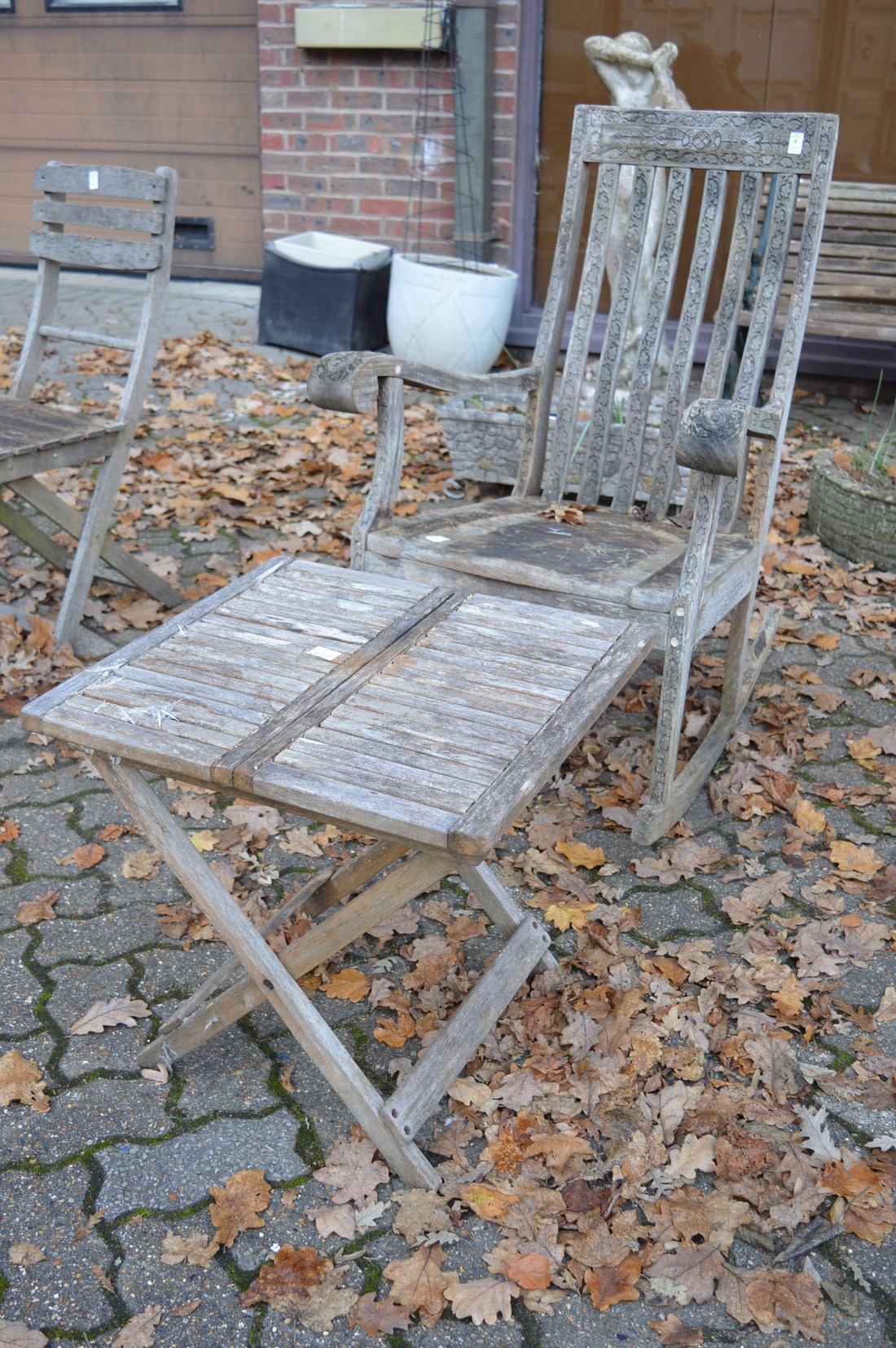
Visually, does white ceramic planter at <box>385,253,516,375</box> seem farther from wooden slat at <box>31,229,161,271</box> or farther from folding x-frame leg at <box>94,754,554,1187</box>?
folding x-frame leg at <box>94,754,554,1187</box>

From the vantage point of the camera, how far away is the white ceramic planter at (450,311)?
561cm

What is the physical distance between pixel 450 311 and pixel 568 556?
3.25 metres

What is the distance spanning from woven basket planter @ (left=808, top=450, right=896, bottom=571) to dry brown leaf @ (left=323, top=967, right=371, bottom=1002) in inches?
101

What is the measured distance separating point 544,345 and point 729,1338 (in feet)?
7.77

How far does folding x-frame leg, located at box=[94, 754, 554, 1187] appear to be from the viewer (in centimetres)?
178

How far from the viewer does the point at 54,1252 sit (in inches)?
68.3

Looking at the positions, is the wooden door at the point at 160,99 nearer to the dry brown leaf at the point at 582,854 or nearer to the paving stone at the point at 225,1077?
the dry brown leaf at the point at 582,854

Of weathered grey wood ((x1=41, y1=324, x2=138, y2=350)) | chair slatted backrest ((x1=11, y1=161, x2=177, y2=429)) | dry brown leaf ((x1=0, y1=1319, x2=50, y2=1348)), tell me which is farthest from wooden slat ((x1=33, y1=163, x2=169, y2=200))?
dry brown leaf ((x1=0, y1=1319, x2=50, y2=1348))

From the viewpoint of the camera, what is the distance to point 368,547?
271 centimetres

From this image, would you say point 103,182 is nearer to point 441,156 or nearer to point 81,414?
point 81,414

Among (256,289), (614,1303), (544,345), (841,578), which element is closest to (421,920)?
(614,1303)

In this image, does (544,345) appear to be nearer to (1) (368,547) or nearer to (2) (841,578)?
(1) (368,547)

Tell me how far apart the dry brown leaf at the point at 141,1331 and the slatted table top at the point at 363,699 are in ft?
2.37

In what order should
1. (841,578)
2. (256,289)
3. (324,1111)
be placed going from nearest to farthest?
(324,1111) → (841,578) → (256,289)
